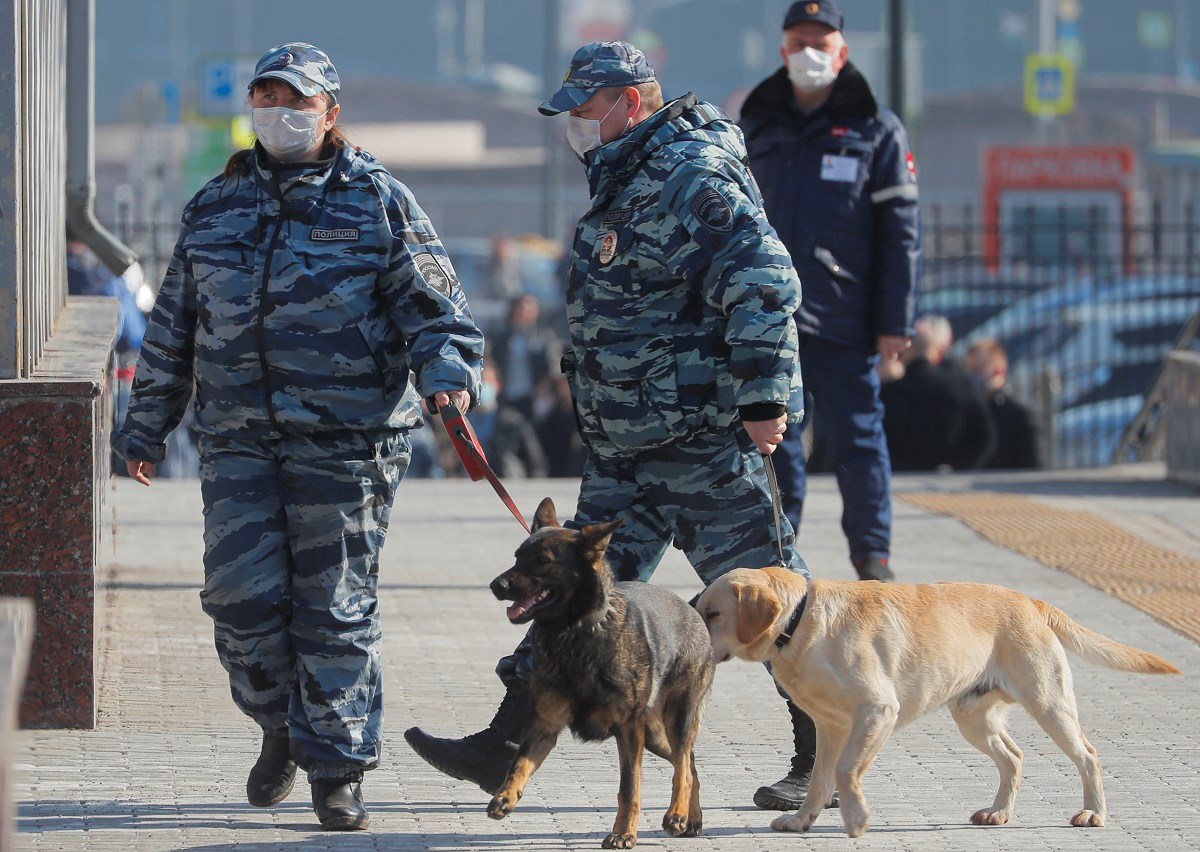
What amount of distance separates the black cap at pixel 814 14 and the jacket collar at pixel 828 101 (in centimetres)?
17

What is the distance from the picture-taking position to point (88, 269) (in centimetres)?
1077

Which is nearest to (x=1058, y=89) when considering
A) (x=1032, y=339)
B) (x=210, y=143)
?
(x=210, y=143)

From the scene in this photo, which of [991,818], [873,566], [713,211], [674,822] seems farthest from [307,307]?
[873,566]

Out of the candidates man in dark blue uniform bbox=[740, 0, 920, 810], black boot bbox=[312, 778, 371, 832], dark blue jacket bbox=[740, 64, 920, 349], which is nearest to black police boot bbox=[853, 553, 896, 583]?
man in dark blue uniform bbox=[740, 0, 920, 810]

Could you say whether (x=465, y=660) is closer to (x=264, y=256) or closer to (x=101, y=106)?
(x=264, y=256)

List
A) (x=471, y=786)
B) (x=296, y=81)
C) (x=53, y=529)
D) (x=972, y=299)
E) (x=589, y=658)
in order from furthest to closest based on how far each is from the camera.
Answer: (x=972, y=299), (x=53, y=529), (x=471, y=786), (x=296, y=81), (x=589, y=658)

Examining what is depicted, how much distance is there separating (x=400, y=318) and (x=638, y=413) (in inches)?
24.8

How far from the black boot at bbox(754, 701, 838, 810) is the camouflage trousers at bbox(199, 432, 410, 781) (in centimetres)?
101

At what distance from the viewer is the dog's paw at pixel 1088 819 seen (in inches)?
188

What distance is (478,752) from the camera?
4.83 meters

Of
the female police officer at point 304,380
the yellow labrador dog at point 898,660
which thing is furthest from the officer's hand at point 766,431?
the female police officer at point 304,380

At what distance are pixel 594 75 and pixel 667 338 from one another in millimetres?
676

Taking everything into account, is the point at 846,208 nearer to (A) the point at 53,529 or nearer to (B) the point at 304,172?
(B) the point at 304,172

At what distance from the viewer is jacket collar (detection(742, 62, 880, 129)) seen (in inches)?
280
